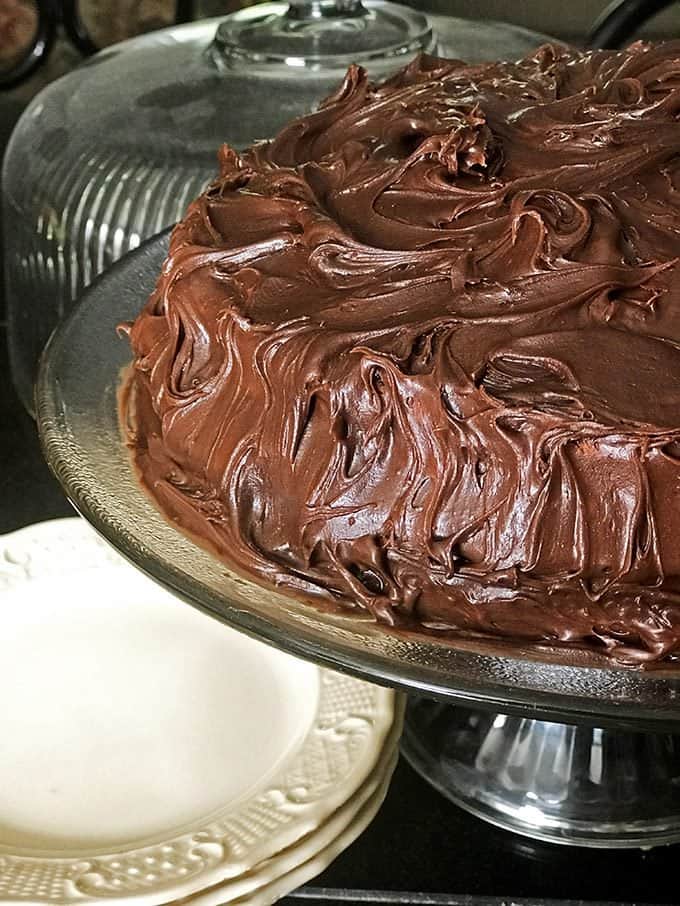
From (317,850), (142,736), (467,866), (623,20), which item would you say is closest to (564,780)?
(467,866)

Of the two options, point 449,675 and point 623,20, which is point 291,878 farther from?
point 623,20

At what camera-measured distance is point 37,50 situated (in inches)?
96.1

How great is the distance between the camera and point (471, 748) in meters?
1.42

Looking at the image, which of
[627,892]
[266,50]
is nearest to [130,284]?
[266,50]

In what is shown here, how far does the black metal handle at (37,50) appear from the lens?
2424mm

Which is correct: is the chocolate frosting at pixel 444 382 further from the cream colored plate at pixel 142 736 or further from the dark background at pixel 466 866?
the dark background at pixel 466 866

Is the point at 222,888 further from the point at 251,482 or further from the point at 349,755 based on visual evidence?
the point at 251,482

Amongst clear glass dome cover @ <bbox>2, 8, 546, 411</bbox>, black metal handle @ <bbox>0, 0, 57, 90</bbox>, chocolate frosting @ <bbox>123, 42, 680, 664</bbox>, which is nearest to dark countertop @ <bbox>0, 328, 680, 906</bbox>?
chocolate frosting @ <bbox>123, 42, 680, 664</bbox>

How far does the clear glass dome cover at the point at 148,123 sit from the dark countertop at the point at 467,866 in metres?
0.87

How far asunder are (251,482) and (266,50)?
3.19 feet

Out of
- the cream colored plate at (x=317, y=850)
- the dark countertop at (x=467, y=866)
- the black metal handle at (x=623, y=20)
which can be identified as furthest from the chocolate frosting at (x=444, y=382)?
the black metal handle at (x=623, y=20)

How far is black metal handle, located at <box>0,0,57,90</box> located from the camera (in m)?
2.42

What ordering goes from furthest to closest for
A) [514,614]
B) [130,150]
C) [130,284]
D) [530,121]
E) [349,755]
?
1. [130,150]
2. [130,284]
3. [530,121]
4. [349,755]
5. [514,614]

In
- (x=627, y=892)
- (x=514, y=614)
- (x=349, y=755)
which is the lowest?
(x=627, y=892)
